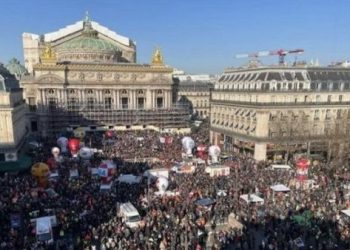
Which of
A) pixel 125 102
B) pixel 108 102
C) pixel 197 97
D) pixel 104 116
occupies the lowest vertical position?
pixel 104 116

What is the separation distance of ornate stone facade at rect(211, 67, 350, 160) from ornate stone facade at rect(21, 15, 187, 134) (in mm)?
25225

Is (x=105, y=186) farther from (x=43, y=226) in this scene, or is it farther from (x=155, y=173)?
(x=43, y=226)

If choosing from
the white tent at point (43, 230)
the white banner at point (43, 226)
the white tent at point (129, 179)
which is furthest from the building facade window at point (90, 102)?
the white tent at point (43, 230)

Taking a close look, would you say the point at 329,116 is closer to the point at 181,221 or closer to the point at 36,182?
the point at 181,221

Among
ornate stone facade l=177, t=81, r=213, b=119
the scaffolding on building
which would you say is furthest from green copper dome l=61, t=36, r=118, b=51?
ornate stone facade l=177, t=81, r=213, b=119

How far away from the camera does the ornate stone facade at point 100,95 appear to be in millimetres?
70875

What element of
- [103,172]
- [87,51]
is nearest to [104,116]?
[87,51]

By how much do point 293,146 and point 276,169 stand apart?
9.75 m

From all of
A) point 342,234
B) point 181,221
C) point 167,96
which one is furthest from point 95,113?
point 342,234

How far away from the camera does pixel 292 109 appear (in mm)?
51625

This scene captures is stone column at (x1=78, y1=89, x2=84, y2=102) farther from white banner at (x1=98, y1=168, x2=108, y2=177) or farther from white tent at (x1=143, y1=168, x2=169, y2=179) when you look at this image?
white tent at (x1=143, y1=168, x2=169, y2=179)

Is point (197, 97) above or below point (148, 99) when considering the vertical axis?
below

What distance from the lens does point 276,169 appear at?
4331cm

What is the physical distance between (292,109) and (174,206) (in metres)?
28.8
